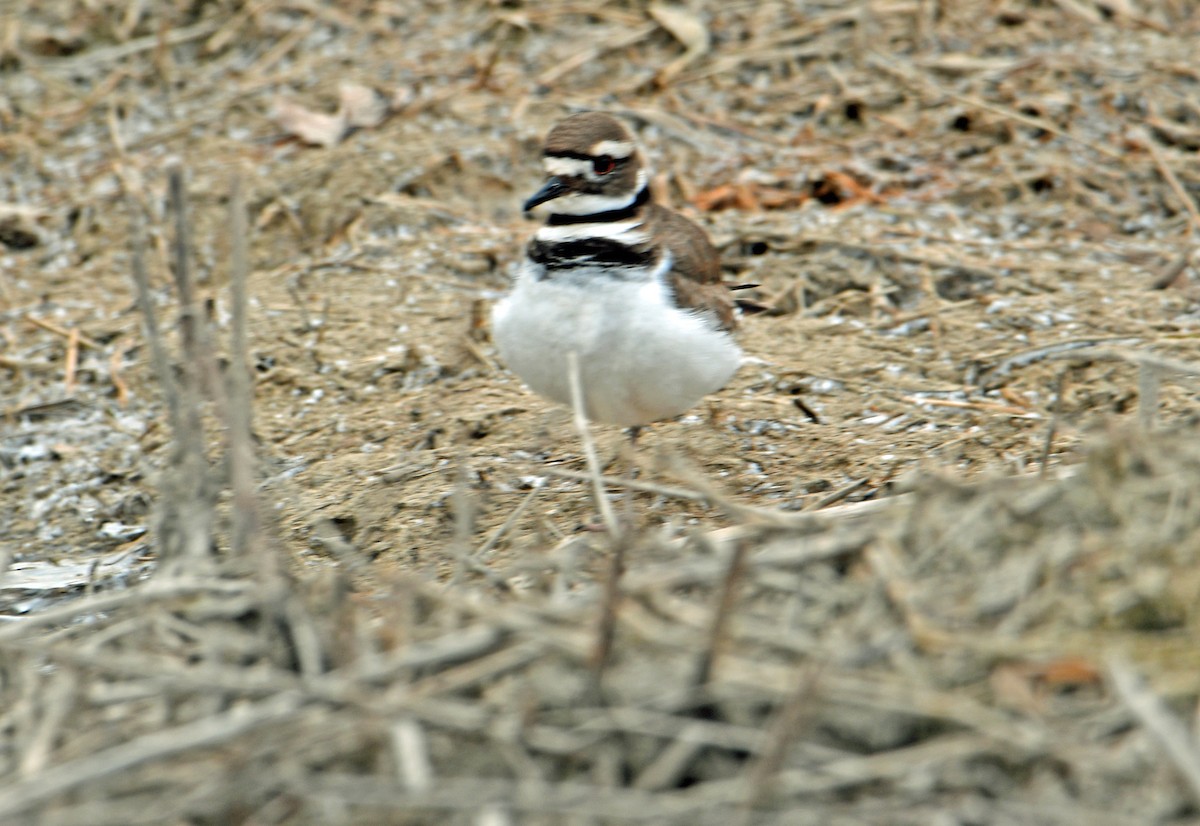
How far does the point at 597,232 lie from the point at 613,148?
333 mm

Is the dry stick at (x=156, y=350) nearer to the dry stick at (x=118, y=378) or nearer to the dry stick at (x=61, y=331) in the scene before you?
the dry stick at (x=118, y=378)

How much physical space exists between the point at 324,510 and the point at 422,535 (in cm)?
41

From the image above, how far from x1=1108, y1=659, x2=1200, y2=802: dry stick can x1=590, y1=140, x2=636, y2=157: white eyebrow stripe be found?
8.55 ft

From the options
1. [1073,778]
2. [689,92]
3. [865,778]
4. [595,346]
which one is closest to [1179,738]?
[1073,778]

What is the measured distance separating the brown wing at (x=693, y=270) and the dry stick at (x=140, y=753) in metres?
2.30

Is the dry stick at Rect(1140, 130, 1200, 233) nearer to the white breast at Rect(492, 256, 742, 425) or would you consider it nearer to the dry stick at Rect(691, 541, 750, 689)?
the white breast at Rect(492, 256, 742, 425)

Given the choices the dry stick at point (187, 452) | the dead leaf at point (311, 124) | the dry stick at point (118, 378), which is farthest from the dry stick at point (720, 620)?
the dead leaf at point (311, 124)

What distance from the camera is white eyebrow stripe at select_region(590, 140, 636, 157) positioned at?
15.8ft

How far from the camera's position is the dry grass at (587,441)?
271 cm

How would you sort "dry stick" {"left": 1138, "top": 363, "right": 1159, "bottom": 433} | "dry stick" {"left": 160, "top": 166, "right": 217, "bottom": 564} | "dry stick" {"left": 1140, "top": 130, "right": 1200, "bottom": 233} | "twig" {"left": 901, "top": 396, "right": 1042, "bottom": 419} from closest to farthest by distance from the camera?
"dry stick" {"left": 160, "top": 166, "right": 217, "bottom": 564} < "dry stick" {"left": 1138, "top": 363, "right": 1159, "bottom": 433} < "twig" {"left": 901, "top": 396, "right": 1042, "bottom": 419} < "dry stick" {"left": 1140, "top": 130, "right": 1200, "bottom": 233}

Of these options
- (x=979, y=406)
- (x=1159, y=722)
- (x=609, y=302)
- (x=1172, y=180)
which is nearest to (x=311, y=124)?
(x=609, y=302)

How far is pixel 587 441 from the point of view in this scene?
366 centimetres

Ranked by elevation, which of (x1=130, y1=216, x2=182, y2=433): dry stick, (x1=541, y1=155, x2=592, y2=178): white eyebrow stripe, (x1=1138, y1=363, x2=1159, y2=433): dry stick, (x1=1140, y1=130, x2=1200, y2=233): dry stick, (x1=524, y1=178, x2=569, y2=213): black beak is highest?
(x1=130, y1=216, x2=182, y2=433): dry stick

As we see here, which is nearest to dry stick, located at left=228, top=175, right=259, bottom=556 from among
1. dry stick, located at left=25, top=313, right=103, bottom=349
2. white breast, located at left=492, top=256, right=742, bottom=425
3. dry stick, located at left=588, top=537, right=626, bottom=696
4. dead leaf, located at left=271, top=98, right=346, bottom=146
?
dry stick, located at left=588, top=537, right=626, bottom=696
